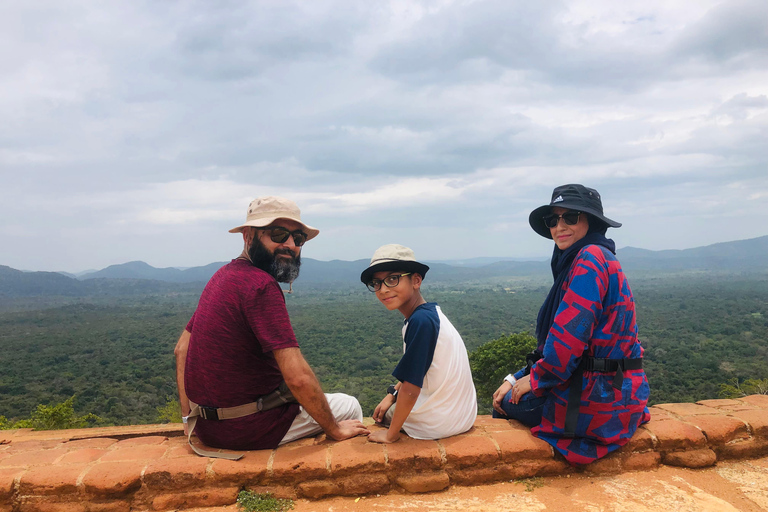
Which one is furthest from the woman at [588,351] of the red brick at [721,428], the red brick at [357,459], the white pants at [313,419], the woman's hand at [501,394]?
the white pants at [313,419]

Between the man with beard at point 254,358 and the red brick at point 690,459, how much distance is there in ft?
6.01

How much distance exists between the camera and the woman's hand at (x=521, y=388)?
278 centimetres

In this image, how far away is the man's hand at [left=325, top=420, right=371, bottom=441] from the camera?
8.79ft

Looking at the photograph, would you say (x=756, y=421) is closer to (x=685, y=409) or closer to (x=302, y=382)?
(x=685, y=409)

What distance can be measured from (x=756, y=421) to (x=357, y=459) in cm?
250

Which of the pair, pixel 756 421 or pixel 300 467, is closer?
pixel 300 467

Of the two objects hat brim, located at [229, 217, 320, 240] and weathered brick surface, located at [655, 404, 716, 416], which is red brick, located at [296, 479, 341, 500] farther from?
weathered brick surface, located at [655, 404, 716, 416]

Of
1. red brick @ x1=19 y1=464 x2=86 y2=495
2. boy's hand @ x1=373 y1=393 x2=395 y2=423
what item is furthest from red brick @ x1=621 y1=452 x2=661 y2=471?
red brick @ x1=19 y1=464 x2=86 y2=495

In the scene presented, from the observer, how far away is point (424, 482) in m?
2.47

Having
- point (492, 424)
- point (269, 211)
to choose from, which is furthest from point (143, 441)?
point (492, 424)

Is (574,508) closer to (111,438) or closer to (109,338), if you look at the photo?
(111,438)

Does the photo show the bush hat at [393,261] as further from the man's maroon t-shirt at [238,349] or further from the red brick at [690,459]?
the red brick at [690,459]

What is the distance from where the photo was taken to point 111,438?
128 inches

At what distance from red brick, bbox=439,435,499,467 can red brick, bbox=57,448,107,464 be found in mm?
2025
